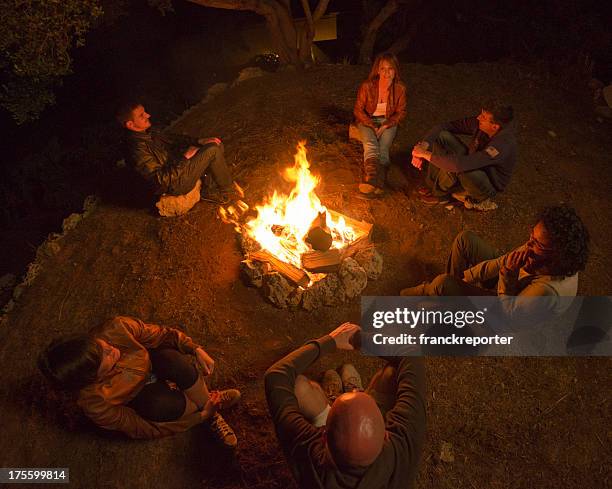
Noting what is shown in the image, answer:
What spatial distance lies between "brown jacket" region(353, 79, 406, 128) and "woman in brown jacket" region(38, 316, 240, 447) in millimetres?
4080

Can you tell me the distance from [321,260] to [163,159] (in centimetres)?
249

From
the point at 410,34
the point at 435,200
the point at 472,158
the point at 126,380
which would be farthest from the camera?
the point at 410,34

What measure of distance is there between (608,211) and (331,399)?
4.91 meters

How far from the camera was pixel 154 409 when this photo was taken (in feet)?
11.7

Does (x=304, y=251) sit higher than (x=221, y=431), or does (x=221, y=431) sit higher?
(x=304, y=251)

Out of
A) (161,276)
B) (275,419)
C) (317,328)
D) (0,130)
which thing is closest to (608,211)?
(317,328)

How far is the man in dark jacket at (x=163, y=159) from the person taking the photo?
16.3 feet

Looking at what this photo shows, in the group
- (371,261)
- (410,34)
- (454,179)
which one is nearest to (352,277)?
(371,261)

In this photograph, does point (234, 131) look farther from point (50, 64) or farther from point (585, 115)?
point (585, 115)

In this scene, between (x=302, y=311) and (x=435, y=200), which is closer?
(x=302, y=311)

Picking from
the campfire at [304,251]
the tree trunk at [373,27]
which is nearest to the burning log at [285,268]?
the campfire at [304,251]

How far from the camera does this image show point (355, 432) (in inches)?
100.0

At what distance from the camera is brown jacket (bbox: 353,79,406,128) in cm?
581

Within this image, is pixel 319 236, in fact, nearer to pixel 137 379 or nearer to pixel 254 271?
pixel 254 271
